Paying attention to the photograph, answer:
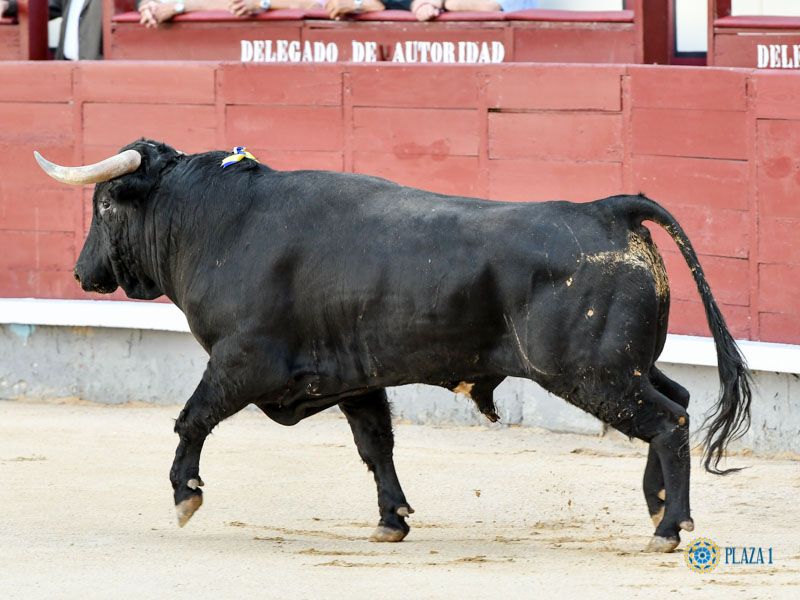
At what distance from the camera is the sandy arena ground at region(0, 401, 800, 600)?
4.42 m

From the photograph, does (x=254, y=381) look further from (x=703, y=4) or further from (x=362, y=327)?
(x=703, y=4)

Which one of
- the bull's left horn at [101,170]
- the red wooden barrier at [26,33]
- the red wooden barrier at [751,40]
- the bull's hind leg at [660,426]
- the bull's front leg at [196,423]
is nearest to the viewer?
the bull's hind leg at [660,426]

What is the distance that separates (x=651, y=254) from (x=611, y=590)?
3.57 ft

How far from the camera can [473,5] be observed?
8.02m

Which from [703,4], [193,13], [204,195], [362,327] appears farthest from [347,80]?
[362,327]

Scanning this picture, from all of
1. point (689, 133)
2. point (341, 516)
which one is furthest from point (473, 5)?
point (341, 516)

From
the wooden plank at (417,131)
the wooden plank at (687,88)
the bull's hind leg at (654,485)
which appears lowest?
the bull's hind leg at (654,485)

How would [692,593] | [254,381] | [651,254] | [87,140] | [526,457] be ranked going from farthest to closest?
[87,140], [526,457], [254,381], [651,254], [692,593]

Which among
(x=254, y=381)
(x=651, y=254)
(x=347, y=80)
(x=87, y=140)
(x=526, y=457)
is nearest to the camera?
(x=651, y=254)

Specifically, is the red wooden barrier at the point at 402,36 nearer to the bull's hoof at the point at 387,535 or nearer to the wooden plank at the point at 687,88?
the wooden plank at the point at 687,88

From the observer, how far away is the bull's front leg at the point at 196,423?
16.9 ft

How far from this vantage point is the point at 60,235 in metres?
8.59

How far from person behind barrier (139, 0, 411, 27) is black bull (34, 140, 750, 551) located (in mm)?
2818

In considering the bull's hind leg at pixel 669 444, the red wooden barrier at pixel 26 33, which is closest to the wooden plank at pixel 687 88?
the bull's hind leg at pixel 669 444
